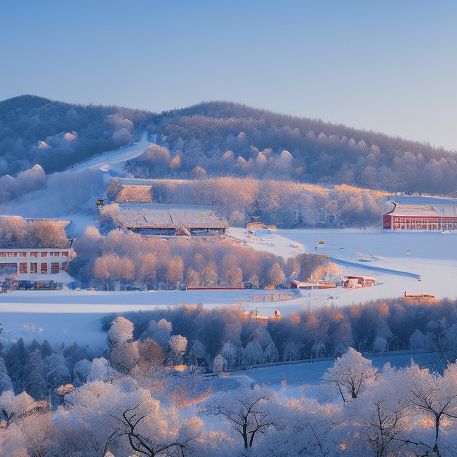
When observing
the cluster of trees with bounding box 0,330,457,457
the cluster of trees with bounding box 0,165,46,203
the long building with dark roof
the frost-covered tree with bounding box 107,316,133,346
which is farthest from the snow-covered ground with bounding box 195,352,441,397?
the cluster of trees with bounding box 0,165,46,203

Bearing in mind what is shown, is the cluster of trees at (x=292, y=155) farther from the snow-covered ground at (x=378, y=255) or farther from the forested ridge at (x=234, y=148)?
the snow-covered ground at (x=378, y=255)

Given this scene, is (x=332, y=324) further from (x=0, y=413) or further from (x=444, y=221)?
(x=444, y=221)

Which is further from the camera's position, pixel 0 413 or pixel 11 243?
pixel 11 243

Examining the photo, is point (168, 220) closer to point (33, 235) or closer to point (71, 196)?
point (33, 235)

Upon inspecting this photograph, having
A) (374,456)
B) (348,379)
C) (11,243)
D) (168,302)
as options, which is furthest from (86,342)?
(11,243)

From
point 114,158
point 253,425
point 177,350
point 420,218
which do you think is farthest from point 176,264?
point 114,158

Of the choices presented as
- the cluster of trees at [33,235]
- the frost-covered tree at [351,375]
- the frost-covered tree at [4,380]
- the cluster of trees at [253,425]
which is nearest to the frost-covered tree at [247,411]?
the cluster of trees at [253,425]
